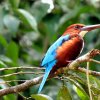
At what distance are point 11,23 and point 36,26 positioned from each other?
227mm

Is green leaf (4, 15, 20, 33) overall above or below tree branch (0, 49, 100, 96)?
below

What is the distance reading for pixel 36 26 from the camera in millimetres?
Result: 3084

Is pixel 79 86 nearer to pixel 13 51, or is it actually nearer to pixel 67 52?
pixel 67 52

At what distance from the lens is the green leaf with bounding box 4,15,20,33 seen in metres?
3.18

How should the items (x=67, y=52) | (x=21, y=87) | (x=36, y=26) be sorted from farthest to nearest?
(x=36, y=26) < (x=67, y=52) < (x=21, y=87)

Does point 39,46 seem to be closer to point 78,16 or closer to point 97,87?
point 78,16

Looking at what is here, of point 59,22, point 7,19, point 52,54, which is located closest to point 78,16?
point 59,22

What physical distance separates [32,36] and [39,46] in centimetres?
13

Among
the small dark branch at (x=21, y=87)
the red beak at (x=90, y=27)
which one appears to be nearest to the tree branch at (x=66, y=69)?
the small dark branch at (x=21, y=87)

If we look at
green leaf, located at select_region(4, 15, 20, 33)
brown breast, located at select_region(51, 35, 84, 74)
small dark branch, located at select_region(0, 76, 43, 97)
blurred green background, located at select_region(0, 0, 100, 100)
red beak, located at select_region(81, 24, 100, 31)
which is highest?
red beak, located at select_region(81, 24, 100, 31)

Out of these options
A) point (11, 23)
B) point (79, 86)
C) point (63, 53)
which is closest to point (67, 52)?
point (63, 53)

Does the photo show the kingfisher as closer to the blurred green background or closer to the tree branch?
the tree branch

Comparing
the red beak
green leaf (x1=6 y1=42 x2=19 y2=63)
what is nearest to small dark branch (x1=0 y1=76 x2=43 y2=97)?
the red beak

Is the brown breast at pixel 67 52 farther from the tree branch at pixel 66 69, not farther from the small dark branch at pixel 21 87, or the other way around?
the small dark branch at pixel 21 87
